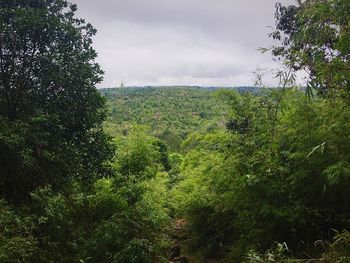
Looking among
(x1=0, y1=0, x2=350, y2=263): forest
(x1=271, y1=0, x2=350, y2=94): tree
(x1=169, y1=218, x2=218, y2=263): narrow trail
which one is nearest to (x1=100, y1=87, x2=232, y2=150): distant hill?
(x1=169, y1=218, x2=218, y2=263): narrow trail

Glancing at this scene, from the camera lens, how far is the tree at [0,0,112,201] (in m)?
8.98

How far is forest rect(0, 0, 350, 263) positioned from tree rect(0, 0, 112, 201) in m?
0.03

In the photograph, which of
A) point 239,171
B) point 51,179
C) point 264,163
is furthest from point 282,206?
point 51,179

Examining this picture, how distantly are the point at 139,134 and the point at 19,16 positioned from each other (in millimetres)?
4420

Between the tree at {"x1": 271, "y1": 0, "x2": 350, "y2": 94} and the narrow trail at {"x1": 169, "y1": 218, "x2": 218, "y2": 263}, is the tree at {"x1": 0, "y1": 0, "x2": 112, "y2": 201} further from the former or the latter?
the tree at {"x1": 271, "y1": 0, "x2": 350, "y2": 94}

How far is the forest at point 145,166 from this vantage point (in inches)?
259

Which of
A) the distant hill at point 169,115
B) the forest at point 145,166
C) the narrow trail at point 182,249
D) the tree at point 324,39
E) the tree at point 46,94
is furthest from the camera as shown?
the distant hill at point 169,115

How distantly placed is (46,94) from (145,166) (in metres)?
3.51

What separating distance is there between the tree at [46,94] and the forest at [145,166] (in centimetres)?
3

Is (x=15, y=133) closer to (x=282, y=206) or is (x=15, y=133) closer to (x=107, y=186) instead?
(x=107, y=186)

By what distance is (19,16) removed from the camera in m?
9.10

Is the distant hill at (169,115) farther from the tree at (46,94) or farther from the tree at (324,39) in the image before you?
the tree at (324,39)

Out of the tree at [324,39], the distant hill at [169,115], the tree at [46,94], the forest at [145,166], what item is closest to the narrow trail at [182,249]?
the forest at [145,166]

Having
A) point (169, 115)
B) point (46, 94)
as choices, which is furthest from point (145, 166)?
point (169, 115)
